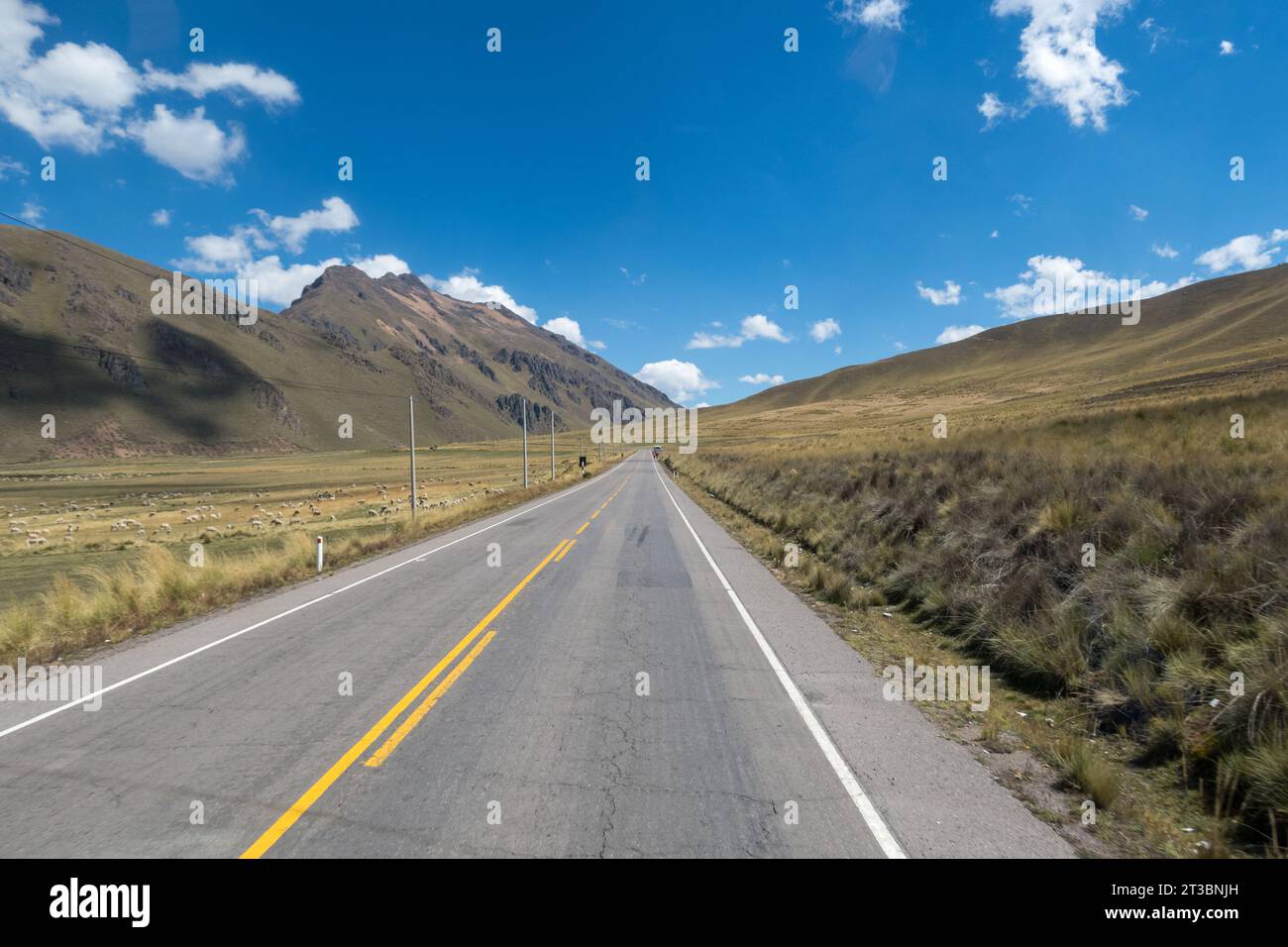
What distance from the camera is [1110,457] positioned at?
9.94 metres

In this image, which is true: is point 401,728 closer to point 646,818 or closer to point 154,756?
point 154,756

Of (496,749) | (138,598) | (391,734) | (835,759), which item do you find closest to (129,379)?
(138,598)

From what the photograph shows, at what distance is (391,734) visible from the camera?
4.74 metres

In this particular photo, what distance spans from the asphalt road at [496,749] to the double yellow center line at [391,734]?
0.02m

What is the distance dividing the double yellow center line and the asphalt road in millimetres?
21

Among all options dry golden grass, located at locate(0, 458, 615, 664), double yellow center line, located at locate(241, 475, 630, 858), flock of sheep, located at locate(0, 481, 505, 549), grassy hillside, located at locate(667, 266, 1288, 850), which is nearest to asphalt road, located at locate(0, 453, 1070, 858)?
double yellow center line, located at locate(241, 475, 630, 858)

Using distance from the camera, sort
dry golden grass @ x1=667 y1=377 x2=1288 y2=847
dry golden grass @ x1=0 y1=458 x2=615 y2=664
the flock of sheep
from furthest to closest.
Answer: the flock of sheep < dry golden grass @ x1=0 y1=458 x2=615 y2=664 < dry golden grass @ x1=667 y1=377 x2=1288 y2=847

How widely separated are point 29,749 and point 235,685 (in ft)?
5.00

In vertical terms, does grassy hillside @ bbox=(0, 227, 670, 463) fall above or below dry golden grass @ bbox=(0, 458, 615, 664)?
above

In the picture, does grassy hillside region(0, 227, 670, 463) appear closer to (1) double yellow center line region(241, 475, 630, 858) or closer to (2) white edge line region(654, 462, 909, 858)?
(1) double yellow center line region(241, 475, 630, 858)

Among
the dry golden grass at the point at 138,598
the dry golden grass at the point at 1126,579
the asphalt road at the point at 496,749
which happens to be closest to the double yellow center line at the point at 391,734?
the asphalt road at the point at 496,749

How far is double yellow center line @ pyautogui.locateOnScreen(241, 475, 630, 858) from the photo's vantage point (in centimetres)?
346

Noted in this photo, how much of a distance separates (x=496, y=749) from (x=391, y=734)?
3.17 ft
